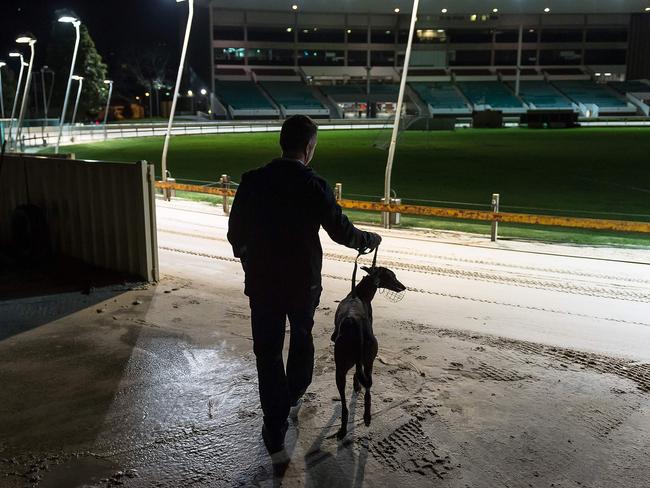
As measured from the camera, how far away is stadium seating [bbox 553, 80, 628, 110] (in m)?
72.9

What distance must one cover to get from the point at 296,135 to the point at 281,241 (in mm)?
590

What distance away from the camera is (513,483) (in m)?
3.27

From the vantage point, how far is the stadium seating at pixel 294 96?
232 ft

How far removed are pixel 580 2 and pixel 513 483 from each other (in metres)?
81.0

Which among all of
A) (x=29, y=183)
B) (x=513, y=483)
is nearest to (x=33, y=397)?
(x=513, y=483)

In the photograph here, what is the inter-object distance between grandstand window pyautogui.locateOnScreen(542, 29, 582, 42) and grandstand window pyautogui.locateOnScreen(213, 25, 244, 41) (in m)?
39.1

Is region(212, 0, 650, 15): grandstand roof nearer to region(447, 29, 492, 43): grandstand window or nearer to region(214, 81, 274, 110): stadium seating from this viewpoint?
region(447, 29, 492, 43): grandstand window

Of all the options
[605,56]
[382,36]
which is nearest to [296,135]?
[382,36]

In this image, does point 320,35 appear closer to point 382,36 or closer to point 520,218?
point 382,36

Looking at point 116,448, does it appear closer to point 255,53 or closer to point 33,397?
point 33,397

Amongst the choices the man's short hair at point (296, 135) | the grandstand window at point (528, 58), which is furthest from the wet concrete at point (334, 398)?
the grandstand window at point (528, 58)

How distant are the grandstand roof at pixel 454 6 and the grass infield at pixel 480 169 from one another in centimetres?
4130

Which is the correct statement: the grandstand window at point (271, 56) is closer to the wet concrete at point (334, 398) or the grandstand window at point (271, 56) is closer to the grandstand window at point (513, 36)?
the grandstand window at point (513, 36)

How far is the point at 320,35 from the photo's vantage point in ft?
262
